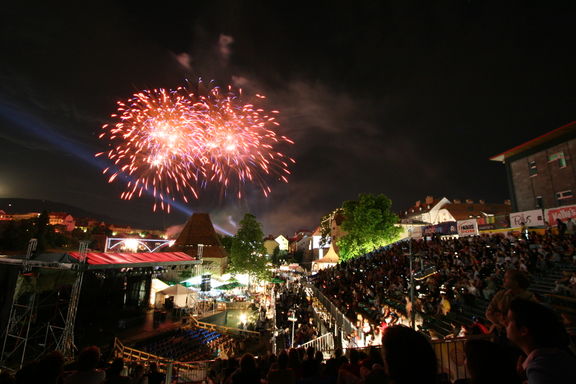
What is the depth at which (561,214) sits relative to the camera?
18188 millimetres

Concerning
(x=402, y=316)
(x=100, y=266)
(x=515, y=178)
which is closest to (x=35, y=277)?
(x=100, y=266)

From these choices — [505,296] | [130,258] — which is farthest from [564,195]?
[130,258]

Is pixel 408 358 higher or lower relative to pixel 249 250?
lower

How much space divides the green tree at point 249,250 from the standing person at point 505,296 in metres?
34.2

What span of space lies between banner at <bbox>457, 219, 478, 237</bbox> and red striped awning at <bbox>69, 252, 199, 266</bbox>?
2563 centimetres

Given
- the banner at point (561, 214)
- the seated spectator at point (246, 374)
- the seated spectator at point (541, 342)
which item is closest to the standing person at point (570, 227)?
the banner at point (561, 214)

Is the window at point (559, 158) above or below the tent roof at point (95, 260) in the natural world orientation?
above

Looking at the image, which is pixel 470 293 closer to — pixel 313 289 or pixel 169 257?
pixel 313 289

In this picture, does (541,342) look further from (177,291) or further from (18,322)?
(177,291)

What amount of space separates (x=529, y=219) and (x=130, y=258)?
29958mm

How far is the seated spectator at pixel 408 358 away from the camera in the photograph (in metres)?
1.72

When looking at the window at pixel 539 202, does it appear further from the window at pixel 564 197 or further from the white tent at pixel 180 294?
the white tent at pixel 180 294

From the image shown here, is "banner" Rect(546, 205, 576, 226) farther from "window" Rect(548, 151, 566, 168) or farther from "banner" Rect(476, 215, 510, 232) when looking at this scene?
"window" Rect(548, 151, 566, 168)

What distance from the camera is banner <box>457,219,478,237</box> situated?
2436 centimetres
